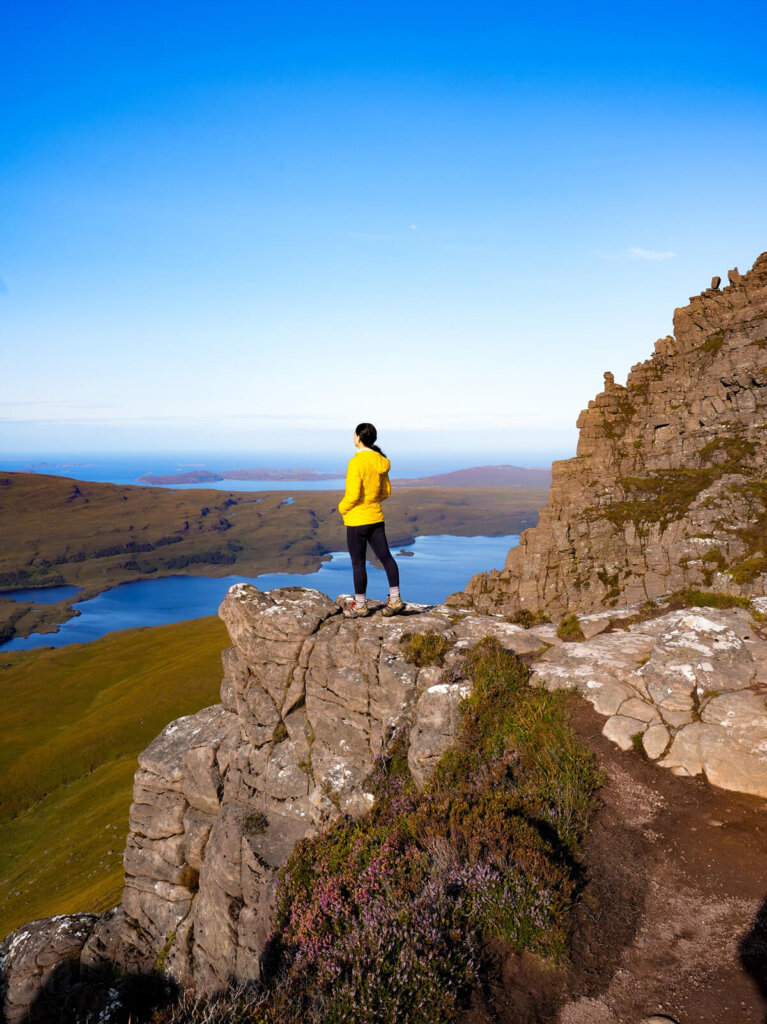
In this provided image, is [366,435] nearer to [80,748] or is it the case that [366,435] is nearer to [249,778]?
[249,778]

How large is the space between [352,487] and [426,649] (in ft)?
15.1

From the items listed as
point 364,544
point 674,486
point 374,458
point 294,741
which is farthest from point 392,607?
point 674,486

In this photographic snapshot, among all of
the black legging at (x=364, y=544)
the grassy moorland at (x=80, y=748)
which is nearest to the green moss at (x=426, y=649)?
the black legging at (x=364, y=544)

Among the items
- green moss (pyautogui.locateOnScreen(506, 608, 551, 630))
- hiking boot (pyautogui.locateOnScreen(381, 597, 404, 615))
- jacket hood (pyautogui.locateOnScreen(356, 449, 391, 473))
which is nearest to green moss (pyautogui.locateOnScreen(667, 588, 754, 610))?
green moss (pyautogui.locateOnScreen(506, 608, 551, 630))

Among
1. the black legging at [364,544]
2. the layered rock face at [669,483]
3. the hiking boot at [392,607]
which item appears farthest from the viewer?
the layered rock face at [669,483]

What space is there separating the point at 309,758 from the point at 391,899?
325 inches

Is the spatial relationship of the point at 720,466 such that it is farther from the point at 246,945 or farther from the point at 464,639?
the point at 246,945

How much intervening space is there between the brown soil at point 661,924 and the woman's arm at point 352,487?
8.13m

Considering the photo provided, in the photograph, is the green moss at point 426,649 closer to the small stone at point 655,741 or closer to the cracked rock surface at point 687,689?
the cracked rock surface at point 687,689

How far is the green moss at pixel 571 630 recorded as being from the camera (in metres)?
14.0

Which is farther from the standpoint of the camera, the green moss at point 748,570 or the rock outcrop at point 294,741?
the green moss at point 748,570

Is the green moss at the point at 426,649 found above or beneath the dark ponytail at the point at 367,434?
beneath

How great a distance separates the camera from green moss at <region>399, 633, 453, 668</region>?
43.9 feet

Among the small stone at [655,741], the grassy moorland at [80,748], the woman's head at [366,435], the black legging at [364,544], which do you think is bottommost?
the grassy moorland at [80,748]
